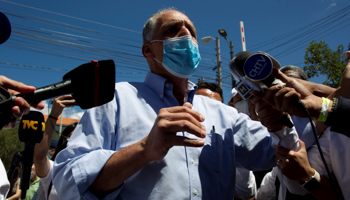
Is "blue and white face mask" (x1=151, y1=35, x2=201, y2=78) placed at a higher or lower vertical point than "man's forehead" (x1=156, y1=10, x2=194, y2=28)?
lower

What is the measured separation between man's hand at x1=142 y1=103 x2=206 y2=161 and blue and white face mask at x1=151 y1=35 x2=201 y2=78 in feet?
2.45

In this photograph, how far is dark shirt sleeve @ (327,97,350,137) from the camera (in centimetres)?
136

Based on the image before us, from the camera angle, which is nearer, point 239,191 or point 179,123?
point 179,123

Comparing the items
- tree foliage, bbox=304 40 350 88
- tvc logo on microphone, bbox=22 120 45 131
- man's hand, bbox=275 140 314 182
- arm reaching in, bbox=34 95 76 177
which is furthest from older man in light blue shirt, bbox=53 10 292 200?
tree foliage, bbox=304 40 350 88

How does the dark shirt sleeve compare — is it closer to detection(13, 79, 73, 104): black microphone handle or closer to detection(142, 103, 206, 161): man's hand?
detection(142, 103, 206, 161): man's hand

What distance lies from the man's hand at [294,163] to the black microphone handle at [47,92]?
4.73 ft

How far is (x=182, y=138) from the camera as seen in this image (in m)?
1.15

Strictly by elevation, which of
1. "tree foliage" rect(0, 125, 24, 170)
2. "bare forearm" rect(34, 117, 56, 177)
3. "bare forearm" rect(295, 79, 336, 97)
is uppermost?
"bare forearm" rect(295, 79, 336, 97)

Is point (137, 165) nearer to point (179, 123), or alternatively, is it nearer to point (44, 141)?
point (179, 123)

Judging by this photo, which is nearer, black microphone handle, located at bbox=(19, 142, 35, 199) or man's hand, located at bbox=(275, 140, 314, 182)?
black microphone handle, located at bbox=(19, 142, 35, 199)

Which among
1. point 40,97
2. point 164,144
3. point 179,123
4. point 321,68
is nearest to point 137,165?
point 164,144

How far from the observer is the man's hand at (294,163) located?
1648mm

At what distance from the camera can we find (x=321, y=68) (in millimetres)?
10938

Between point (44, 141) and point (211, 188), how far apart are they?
231 centimetres
